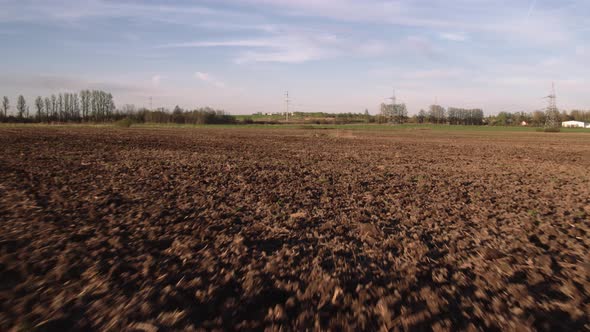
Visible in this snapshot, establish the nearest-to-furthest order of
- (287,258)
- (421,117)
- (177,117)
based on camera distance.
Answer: (287,258) → (177,117) → (421,117)

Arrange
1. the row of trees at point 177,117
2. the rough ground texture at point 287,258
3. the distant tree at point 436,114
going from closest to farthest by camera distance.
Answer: the rough ground texture at point 287,258
the row of trees at point 177,117
the distant tree at point 436,114

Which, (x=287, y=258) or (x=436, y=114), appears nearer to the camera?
(x=287, y=258)

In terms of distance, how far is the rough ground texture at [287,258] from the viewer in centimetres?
360

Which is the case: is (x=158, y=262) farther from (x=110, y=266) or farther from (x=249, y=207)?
(x=249, y=207)

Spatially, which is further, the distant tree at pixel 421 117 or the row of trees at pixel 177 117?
the distant tree at pixel 421 117

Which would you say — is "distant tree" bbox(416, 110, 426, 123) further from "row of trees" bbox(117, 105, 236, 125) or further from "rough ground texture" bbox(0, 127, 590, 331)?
"rough ground texture" bbox(0, 127, 590, 331)

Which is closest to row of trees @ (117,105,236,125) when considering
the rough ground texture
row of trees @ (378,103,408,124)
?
row of trees @ (378,103,408,124)

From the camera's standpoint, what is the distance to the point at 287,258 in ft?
16.4

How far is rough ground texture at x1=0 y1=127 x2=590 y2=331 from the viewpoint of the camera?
3600 mm

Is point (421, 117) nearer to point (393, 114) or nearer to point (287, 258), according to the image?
point (393, 114)

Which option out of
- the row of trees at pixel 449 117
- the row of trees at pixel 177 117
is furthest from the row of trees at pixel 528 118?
the row of trees at pixel 177 117

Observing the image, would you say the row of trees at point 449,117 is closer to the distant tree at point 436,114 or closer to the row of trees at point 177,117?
the distant tree at point 436,114

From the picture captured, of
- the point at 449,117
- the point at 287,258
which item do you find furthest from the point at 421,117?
the point at 287,258

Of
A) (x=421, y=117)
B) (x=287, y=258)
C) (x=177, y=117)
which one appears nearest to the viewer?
(x=287, y=258)
